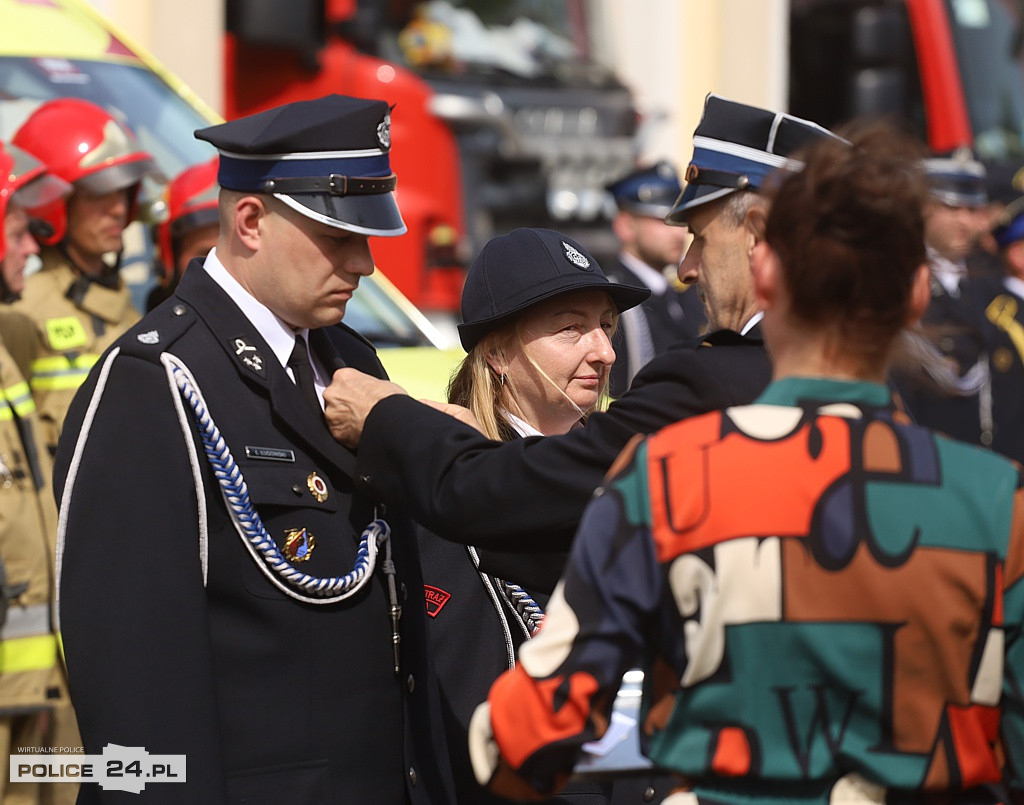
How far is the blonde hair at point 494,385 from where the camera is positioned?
3.20 m

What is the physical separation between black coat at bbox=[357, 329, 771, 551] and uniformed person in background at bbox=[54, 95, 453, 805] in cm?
16

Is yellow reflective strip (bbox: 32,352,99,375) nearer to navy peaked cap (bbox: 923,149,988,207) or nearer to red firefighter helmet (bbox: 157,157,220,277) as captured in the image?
red firefighter helmet (bbox: 157,157,220,277)

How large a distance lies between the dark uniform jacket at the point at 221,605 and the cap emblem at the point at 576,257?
767 millimetres

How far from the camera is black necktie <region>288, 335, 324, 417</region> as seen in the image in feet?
8.91

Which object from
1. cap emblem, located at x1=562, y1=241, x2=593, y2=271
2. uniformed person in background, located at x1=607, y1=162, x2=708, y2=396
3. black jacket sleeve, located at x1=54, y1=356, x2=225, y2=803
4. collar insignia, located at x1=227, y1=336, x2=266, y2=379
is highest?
cap emblem, located at x1=562, y1=241, x2=593, y2=271

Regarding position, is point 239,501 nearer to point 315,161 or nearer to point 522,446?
point 522,446

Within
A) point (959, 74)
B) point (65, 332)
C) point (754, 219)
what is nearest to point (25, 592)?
point (65, 332)

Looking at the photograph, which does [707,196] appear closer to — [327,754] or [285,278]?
[285,278]

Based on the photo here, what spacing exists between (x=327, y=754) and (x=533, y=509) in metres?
0.52

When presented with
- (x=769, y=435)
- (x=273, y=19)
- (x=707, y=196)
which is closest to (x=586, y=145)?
(x=273, y=19)

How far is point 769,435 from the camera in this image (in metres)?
1.86

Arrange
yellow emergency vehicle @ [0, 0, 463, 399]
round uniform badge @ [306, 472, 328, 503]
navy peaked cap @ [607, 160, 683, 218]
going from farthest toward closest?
1. navy peaked cap @ [607, 160, 683, 218]
2. yellow emergency vehicle @ [0, 0, 463, 399]
3. round uniform badge @ [306, 472, 328, 503]

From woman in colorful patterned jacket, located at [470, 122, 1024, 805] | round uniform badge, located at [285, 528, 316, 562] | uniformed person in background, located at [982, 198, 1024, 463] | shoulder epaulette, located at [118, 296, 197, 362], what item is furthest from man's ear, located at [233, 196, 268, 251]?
uniformed person in background, located at [982, 198, 1024, 463]

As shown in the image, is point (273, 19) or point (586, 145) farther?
point (586, 145)
